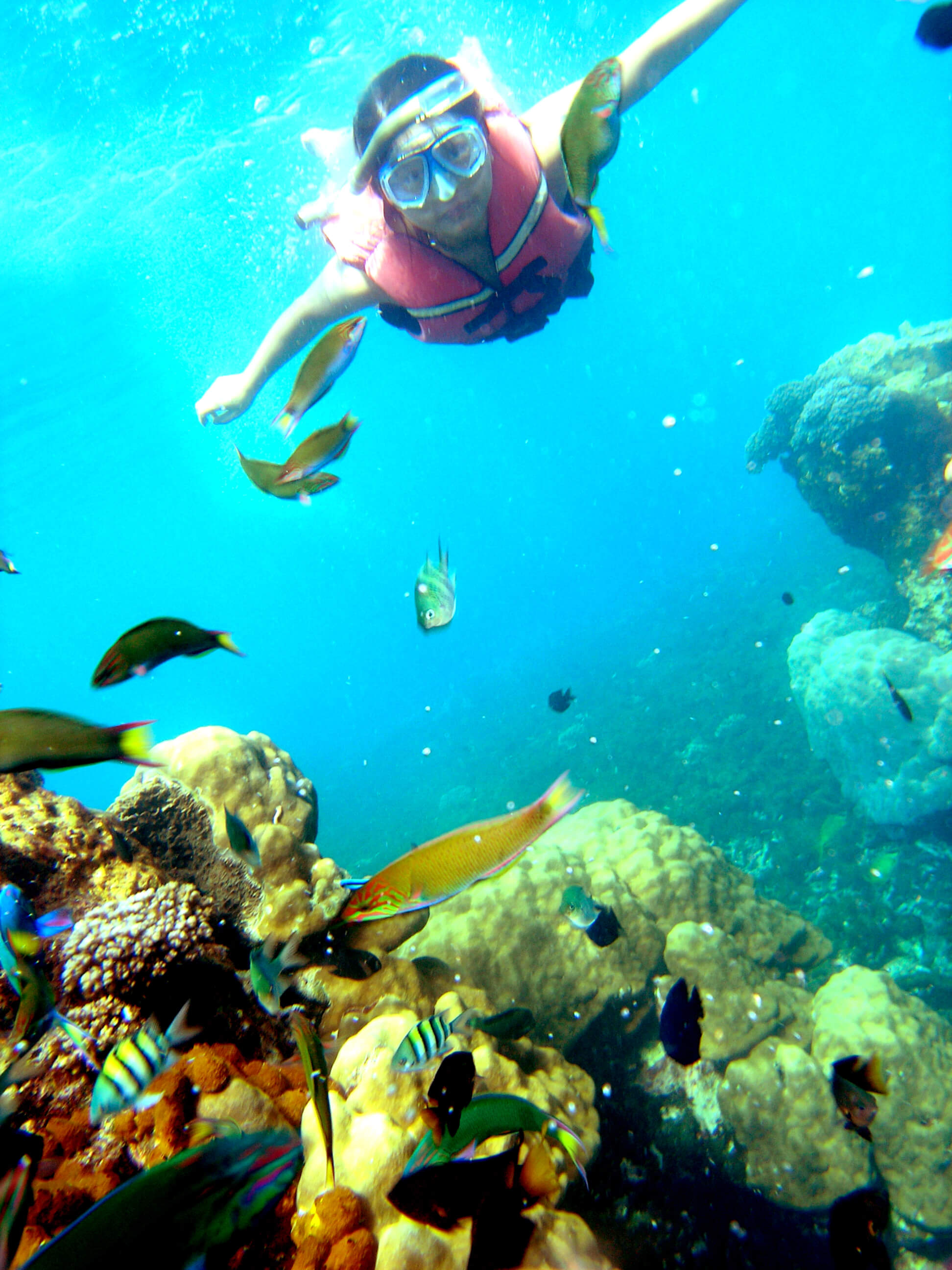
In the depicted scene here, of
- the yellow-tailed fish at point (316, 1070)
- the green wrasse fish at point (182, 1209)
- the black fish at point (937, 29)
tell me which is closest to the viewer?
the green wrasse fish at point (182, 1209)

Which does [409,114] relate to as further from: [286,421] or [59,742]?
[59,742]

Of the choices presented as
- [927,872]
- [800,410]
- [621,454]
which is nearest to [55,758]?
[927,872]

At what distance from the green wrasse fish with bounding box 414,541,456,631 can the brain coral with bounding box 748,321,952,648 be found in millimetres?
10662

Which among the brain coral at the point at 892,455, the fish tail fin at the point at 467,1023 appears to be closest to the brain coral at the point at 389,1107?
the fish tail fin at the point at 467,1023

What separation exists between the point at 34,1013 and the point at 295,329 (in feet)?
14.3

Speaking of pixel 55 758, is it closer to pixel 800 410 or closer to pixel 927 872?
pixel 927 872

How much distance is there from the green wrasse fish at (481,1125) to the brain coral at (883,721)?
942 cm

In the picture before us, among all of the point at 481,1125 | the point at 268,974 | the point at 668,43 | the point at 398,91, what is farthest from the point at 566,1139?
the point at 398,91

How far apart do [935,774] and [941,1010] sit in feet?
10.6

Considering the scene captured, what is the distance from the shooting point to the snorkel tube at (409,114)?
3.76 meters

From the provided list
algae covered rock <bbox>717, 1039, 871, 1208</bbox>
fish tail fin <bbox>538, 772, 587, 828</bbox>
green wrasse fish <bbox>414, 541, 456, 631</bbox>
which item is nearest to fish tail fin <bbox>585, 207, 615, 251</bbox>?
green wrasse fish <bbox>414, 541, 456, 631</bbox>

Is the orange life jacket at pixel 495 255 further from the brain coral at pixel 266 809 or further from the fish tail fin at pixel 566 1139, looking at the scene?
the fish tail fin at pixel 566 1139

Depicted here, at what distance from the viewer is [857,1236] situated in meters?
2.16

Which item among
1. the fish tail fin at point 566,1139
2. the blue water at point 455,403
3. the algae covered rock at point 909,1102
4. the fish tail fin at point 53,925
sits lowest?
the algae covered rock at point 909,1102
